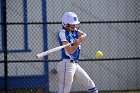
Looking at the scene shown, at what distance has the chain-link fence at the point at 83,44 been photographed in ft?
31.4

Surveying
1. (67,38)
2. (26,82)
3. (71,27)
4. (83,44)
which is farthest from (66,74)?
(83,44)

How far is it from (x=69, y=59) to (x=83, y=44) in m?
3.46

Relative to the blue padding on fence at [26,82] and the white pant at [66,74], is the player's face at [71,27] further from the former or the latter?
the blue padding on fence at [26,82]

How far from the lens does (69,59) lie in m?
6.56

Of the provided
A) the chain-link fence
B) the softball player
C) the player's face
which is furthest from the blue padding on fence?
the player's face

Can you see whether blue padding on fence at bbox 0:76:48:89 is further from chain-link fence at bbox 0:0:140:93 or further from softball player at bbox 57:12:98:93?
softball player at bbox 57:12:98:93

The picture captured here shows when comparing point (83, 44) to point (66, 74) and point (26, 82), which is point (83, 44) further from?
point (66, 74)

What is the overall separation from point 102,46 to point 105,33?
0.33 meters

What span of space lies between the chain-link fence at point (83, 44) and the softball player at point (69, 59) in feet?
9.28

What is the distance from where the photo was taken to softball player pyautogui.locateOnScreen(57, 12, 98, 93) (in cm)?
646

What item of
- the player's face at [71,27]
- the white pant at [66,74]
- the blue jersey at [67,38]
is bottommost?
the white pant at [66,74]

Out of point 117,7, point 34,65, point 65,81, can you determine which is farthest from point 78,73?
point 117,7

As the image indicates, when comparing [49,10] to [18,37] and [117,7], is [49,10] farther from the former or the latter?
[117,7]

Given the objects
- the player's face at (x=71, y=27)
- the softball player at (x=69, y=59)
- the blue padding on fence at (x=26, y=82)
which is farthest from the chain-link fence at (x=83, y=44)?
the player's face at (x=71, y=27)
